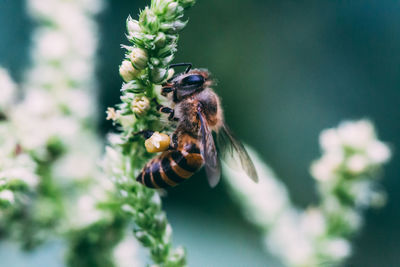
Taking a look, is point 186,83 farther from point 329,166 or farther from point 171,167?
point 329,166

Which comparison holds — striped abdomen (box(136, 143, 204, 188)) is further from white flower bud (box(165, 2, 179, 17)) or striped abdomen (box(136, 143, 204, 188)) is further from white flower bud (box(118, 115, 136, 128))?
white flower bud (box(165, 2, 179, 17))

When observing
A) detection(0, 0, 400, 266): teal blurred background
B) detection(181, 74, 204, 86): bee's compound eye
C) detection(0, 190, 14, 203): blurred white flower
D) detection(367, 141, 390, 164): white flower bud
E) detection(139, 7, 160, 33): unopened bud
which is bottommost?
detection(0, 190, 14, 203): blurred white flower

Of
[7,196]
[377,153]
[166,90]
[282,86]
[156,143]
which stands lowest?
[7,196]

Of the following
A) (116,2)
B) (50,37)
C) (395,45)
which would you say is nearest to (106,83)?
(116,2)

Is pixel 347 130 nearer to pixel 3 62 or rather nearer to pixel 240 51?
pixel 240 51

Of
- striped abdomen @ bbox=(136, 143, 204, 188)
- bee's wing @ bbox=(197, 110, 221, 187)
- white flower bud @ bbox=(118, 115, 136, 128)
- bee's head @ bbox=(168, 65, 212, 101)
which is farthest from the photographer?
bee's head @ bbox=(168, 65, 212, 101)

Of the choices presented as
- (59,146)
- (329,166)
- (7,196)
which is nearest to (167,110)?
(59,146)

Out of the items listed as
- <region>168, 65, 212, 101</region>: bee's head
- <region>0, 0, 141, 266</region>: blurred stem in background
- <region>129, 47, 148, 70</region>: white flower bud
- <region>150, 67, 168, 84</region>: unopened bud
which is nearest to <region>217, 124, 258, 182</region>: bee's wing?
<region>168, 65, 212, 101</region>: bee's head

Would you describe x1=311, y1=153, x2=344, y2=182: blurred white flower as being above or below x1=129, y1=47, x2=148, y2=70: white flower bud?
above
